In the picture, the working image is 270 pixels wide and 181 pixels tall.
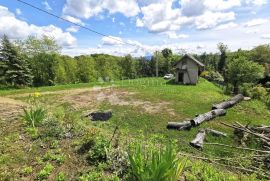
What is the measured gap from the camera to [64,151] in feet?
21.4

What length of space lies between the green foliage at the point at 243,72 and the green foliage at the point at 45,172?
32.3 meters

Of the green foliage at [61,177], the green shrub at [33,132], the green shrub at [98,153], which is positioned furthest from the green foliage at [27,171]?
the green shrub at [33,132]

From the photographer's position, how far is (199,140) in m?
12.3

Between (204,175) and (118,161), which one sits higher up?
(118,161)

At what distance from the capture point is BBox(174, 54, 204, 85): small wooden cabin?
3681 cm

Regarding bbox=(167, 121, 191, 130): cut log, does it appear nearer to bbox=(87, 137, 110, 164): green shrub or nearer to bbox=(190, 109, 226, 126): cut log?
bbox=(190, 109, 226, 126): cut log

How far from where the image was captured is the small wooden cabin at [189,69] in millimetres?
36812

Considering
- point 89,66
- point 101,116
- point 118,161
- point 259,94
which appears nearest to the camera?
point 118,161

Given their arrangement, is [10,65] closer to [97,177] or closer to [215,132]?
[215,132]

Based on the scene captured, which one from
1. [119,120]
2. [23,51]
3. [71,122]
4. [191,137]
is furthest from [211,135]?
[23,51]

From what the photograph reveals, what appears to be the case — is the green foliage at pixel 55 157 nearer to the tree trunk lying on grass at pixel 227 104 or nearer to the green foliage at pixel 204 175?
the green foliage at pixel 204 175

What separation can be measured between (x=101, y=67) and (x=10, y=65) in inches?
1151

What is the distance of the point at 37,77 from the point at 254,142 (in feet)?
152

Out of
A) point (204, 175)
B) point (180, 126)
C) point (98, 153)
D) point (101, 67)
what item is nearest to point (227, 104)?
point (180, 126)
